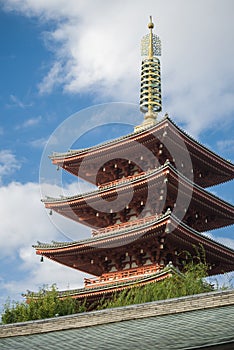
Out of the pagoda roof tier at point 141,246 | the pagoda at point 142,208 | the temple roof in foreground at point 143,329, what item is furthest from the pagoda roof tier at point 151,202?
the temple roof in foreground at point 143,329

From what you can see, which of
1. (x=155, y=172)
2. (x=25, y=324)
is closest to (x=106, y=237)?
(x=155, y=172)

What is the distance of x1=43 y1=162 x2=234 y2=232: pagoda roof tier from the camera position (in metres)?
34.8

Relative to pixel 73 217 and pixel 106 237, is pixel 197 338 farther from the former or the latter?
pixel 73 217

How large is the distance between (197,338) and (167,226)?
63.9ft

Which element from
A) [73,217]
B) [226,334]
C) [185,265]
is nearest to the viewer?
[226,334]

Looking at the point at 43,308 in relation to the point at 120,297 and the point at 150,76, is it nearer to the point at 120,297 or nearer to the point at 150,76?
the point at 120,297

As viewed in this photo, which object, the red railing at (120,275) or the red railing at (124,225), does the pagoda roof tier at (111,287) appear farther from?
the red railing at (124,225)

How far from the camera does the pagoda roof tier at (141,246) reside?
3309cm

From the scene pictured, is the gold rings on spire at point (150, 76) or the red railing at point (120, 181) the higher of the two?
the gold rings on spire at point (150, 76)

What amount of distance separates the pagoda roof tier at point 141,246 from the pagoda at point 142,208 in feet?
0.18

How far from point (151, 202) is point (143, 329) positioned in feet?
67.8

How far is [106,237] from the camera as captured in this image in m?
34.9

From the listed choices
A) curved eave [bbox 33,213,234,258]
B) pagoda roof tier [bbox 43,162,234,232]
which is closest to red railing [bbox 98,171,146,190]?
pagoda roof tier [bbox 43,162,234,232]

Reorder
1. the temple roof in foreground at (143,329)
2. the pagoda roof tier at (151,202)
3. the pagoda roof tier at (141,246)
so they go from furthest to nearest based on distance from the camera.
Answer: the pagoda roof tier at (151,202) → the pagoda roof tier at (141,246) → the temple roof in foreground at (143,329)
